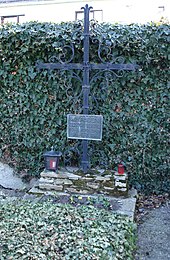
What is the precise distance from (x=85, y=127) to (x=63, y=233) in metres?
1.37

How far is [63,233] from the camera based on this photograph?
224 cm

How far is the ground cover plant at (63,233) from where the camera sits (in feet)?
6.63

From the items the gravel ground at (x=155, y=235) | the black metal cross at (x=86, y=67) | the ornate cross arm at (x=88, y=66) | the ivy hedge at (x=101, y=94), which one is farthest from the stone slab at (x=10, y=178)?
the gravel ground at (x=155, y=235)

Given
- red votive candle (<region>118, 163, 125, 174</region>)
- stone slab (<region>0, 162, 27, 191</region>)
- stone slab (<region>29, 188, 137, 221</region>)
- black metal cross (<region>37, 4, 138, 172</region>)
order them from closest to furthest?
stone slab (<region>29, 188, 137, 221</region>) < black metal cross (<region>37, 4, 138, 172</region>) < red votive candle (<region>118, 163, 125, 174</region>) < stone slab (<region>0, 162, 27, 191</region>)

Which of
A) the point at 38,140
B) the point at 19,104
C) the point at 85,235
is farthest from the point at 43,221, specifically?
the point at 19,104

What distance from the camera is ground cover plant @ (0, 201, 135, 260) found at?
6.63 feet

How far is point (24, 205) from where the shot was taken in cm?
279

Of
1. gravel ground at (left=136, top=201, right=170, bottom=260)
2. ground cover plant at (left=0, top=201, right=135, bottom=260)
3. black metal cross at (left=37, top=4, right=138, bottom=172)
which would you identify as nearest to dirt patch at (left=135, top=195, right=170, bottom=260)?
gravel ground at (left=136, top=201, right=170, bottom=260)

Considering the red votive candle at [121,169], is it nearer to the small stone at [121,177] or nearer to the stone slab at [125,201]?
the small stone at [121,177]

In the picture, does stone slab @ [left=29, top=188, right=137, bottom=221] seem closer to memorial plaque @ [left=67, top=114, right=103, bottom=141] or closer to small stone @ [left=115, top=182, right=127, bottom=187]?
small stone @ [left=115, top=182, right=127, bottom=187]

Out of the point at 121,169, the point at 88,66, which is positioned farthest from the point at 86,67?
the point at 121,169

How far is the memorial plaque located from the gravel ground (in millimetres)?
1041

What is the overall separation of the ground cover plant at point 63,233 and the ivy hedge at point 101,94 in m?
1.06

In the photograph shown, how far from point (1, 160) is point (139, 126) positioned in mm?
1922
